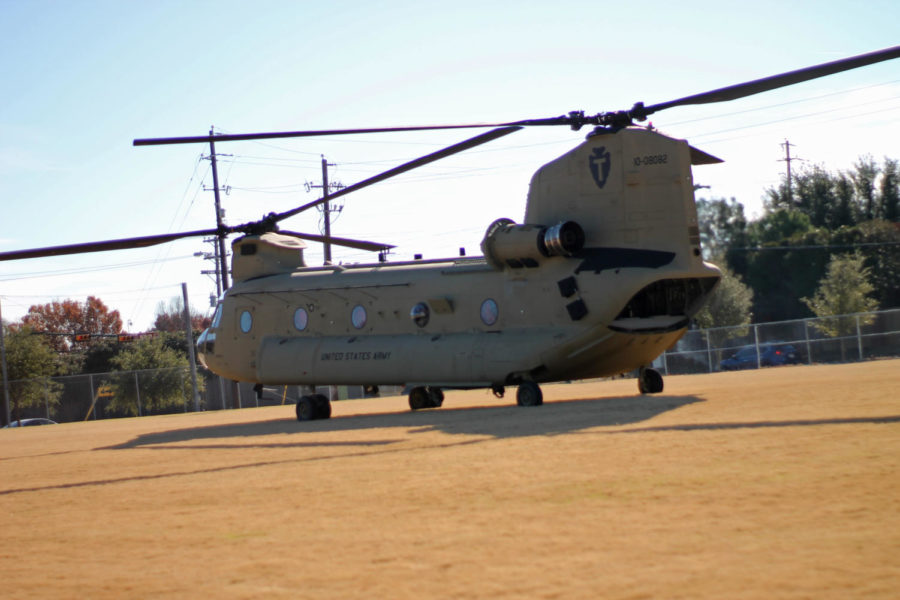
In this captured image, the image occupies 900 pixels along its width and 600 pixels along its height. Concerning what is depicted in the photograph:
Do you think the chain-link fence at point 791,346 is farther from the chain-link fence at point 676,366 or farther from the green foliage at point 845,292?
the green foliage at point 845,292

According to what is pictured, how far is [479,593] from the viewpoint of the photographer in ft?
16.6

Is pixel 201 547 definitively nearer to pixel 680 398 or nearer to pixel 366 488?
pixel 366 488

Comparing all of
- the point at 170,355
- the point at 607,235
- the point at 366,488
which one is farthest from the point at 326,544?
the point at 170,355

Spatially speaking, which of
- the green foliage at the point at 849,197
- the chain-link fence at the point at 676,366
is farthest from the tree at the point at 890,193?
the chain-link fence at the point at 676,366

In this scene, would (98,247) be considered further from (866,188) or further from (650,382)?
(866,188)

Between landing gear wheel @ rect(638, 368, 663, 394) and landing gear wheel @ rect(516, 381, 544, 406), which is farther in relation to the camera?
landing gear wheel @ rect(638, 368, 663, 394)

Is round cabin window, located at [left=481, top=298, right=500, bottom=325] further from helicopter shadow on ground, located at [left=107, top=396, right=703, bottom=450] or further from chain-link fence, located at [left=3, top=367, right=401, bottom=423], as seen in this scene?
chain-link fence, located at [left=3, top=367, right=401, bottom=423]

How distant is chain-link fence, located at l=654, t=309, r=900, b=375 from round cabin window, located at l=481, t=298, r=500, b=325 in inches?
951

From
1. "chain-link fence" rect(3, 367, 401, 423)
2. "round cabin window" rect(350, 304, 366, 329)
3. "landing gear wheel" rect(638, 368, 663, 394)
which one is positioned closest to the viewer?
"landing gear wheel" rect(638, 368, 663, 394)

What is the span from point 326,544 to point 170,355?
67.0 meters

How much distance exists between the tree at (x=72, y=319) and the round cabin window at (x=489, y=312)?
96.0m

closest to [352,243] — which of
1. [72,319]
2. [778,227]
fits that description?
[778,227]

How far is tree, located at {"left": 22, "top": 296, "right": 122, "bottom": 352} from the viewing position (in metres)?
111

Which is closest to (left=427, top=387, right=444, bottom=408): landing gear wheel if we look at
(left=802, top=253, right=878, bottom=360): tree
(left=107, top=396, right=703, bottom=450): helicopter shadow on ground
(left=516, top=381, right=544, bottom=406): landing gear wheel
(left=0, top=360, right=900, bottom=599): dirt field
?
(left=107, top=396, right=703, bottom=450): helicopter shadow on ground
